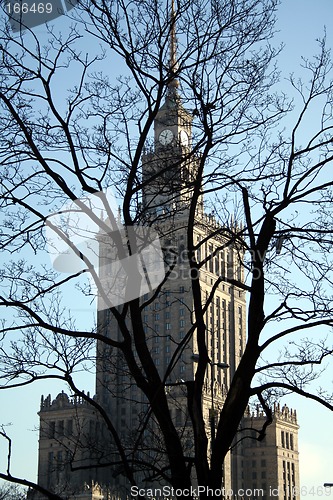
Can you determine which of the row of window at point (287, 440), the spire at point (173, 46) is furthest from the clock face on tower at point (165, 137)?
the row of window at point (287, 440)

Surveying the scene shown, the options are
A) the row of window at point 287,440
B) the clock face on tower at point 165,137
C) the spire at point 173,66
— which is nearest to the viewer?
the spire at point 173,66

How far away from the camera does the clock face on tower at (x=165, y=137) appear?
31.5ft

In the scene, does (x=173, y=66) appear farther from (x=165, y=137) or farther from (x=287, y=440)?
(x=287, y=440)

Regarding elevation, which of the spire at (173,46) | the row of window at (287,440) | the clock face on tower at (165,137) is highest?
the row of window at (287,440)

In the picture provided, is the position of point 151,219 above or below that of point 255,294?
above

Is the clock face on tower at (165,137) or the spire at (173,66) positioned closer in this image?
the spire at (173,66)

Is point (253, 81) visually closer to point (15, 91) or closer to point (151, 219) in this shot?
point (151, 219)

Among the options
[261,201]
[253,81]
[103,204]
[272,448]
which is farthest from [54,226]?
[272,448]

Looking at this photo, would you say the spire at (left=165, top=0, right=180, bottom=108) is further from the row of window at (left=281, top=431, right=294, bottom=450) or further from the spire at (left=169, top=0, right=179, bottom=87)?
the row of window at (left=281, top=431, right=294, bottom=450)

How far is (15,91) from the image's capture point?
8.72m

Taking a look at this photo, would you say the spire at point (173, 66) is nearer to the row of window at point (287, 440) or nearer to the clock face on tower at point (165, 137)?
the clock face on tower at point (165, 137)

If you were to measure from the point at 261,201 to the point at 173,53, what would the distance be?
1946 mm

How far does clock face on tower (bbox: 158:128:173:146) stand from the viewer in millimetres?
9609

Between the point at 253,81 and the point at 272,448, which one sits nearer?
the point at 253,81
